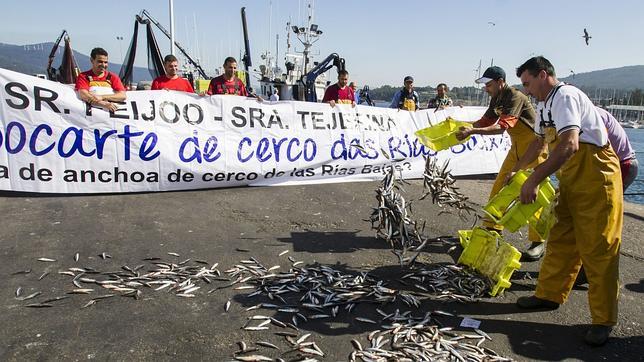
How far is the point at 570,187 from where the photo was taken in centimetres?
400

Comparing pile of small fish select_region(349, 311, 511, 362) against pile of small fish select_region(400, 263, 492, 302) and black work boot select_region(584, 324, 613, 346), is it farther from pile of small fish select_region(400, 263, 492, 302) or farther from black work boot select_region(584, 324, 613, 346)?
black work boot select_region(584, 324, 613, 346)

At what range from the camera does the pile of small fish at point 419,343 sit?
3.52m

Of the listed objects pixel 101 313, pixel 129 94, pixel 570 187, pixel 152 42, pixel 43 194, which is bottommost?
pixel 101 313

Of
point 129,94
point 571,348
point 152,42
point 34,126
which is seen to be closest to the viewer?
point 571,348

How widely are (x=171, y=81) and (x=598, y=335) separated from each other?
8541 millimetres

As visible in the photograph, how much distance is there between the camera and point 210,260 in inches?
211

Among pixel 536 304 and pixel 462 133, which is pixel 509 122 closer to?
pixel 462 133

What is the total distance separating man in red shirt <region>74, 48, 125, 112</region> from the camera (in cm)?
761

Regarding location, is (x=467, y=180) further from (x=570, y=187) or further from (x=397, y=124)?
(x=570, y=187)

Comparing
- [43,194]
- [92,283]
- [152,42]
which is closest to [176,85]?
[43,194]

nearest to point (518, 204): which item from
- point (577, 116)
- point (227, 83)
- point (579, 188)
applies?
point (579, 188)

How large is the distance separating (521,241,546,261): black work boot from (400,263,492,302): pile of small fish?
1341 millimetres

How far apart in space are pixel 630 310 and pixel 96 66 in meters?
9.02

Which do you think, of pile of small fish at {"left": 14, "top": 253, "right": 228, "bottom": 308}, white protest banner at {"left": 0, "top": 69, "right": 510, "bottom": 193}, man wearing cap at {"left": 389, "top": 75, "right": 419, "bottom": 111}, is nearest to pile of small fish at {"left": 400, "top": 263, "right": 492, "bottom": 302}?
pile of small fish at {"left": 14, "top": 253, "right": 228, "bottom": 308}
